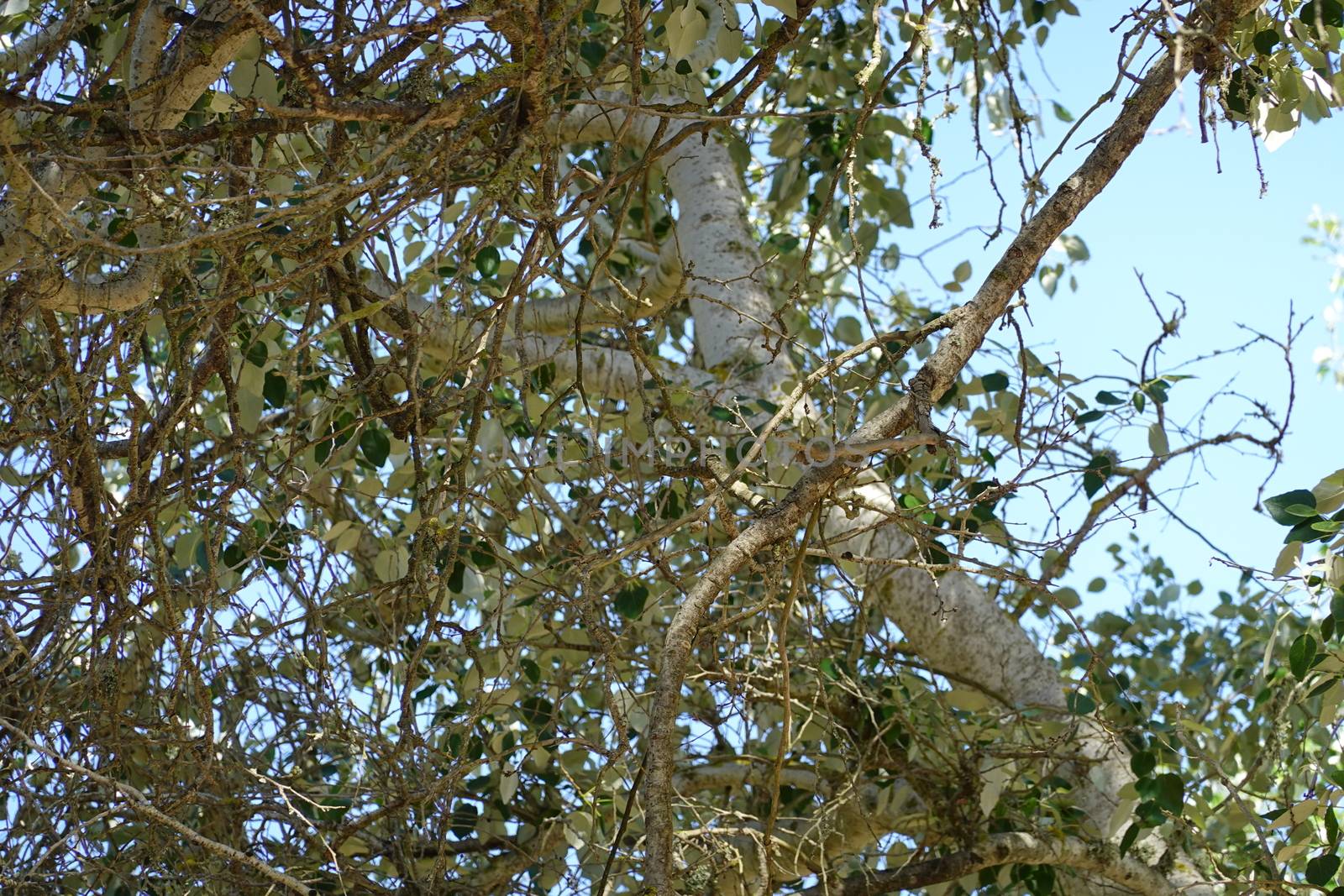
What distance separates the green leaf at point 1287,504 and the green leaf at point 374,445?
1280mm

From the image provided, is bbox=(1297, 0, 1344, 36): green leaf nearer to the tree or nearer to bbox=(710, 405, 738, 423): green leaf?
the tree

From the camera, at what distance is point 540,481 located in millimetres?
2127

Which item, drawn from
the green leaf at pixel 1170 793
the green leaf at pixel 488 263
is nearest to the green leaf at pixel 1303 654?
the green leaf at pixel 1170 793

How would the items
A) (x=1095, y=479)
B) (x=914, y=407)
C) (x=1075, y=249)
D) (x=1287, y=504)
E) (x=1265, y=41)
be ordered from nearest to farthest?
(x=914, y=407)
(x=1287, y=504)
(x=1265, y=41)
(x=1095, y=479)
(x=1075, y=249)


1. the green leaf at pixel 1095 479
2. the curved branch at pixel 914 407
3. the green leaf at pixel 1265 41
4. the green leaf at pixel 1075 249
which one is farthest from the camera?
the green leaf at pixel 1075 249

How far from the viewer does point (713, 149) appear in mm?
2861

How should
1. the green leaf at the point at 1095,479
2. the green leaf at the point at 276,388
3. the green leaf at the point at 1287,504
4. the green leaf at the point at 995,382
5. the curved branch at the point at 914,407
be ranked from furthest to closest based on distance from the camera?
the green leaf at the point at 995,382 < the green leaf at the point at 1095,479 < the green leaf at the point at 276,388 < the green leaf at the point at 1287,504 < the curved branch at the point at 914,407

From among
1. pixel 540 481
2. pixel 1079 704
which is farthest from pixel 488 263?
pixel 1079 704

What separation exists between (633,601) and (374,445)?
48 cm

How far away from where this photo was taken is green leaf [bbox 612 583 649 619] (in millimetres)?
1945

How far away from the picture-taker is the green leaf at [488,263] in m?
2.21

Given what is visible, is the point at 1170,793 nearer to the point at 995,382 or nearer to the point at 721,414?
the point at 995,382

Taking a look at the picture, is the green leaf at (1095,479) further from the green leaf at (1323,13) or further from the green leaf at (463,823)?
the green leaf at (463,823)

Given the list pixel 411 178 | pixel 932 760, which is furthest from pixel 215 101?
pixel 932 760
